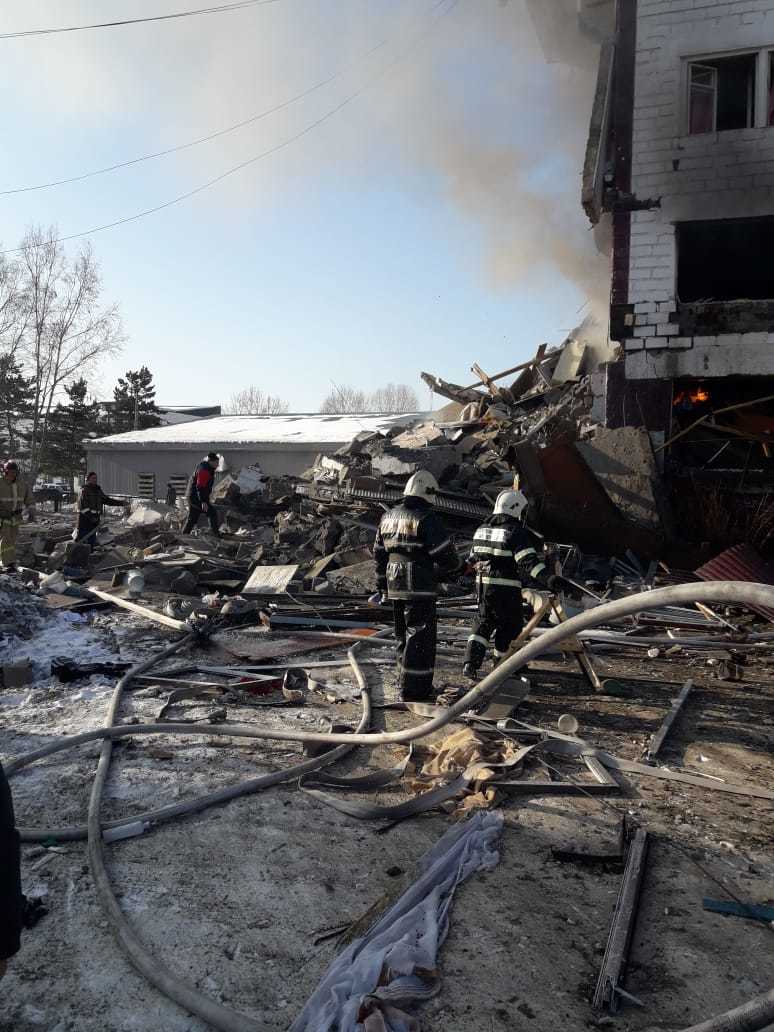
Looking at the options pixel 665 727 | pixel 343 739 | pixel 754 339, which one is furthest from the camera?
Answer: pixel 754 339

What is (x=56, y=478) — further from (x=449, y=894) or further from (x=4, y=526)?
(x=449, y=894)

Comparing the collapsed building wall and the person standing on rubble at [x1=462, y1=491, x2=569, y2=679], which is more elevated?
the collapsed building wall

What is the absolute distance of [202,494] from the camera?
1518 centimetres

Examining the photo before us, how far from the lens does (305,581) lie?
10859 millimetres

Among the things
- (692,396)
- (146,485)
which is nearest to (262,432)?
(146,485)

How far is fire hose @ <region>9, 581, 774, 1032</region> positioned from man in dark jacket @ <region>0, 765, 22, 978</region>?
2.16 ft

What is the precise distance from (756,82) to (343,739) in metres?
11.7

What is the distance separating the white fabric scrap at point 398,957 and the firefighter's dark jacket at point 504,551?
123 inches

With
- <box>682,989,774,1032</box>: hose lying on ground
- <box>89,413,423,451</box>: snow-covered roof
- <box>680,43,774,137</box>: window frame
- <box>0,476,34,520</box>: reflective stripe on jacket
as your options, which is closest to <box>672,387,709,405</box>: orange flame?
<box>680,43,774,137</box>: window frame

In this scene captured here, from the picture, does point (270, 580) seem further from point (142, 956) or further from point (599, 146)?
point (599, 146)

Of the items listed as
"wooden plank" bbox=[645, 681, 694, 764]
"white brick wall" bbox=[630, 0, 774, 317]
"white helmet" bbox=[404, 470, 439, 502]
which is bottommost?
"wooden plank" bbox=[645, 681, 694, 764]

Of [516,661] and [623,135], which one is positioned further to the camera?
[623,135]

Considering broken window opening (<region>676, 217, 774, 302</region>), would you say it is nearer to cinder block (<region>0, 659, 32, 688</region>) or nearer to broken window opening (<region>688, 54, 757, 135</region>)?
broken window opening (<region>688, 54, 757, 135</region>)

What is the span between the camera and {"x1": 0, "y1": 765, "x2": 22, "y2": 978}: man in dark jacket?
204 cm
